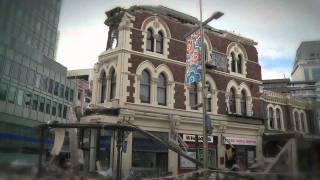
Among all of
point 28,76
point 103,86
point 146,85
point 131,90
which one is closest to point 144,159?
point 131,90

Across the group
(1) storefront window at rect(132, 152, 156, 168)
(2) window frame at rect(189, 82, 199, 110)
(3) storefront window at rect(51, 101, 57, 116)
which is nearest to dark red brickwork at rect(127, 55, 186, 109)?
(2) window frame at rect(189, 82, 199, 110)

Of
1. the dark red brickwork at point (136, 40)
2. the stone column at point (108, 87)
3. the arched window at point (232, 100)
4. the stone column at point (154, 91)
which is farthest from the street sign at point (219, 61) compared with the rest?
the stone column at point (108, 87)

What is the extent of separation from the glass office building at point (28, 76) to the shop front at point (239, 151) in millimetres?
11719

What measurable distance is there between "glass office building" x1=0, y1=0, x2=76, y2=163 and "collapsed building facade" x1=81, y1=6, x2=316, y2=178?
3.87 m

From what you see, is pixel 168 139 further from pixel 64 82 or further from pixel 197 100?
pixel 64 82

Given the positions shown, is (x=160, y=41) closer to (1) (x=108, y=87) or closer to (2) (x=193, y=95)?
(2) (x=193, y=95)

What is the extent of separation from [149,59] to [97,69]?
347cm

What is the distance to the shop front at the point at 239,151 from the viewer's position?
23750 mm

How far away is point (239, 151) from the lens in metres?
24.9

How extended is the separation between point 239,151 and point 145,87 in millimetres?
8529

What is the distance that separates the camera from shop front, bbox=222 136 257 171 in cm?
2375

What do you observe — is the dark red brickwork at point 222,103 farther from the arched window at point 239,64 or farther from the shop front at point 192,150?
the arched window at point 239,64

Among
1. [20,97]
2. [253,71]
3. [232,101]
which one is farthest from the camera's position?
[20,97]

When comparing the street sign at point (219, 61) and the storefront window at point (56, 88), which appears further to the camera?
the storefront window at point (56, 88)
